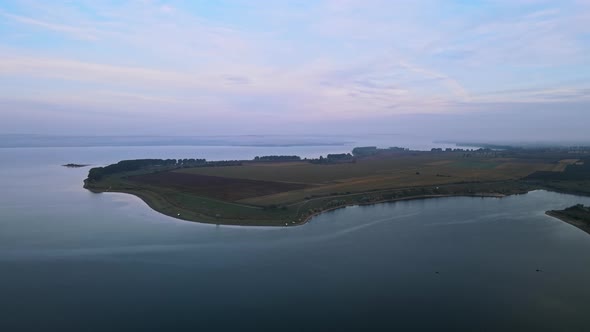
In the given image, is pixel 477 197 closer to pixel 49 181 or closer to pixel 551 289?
pixel 551 289

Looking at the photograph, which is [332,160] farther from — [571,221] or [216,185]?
[571,221]

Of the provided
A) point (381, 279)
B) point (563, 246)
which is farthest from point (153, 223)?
Answer: point (563, 246)

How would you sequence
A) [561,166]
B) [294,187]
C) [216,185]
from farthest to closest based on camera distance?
[561,166]
[216,185]
[294,187]

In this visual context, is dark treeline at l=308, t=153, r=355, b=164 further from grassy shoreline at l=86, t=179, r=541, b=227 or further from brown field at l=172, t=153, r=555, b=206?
grassy shoreline at l=86, t=179, r=541, b=227

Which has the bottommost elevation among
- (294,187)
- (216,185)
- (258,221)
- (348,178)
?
(258,221)

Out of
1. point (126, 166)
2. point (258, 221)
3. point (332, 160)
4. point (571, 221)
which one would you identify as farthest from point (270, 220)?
point (332, 160)

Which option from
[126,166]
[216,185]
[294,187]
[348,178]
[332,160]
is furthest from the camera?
[332,160]

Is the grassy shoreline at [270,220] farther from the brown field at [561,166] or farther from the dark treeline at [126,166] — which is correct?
the brown field at [561,166]
